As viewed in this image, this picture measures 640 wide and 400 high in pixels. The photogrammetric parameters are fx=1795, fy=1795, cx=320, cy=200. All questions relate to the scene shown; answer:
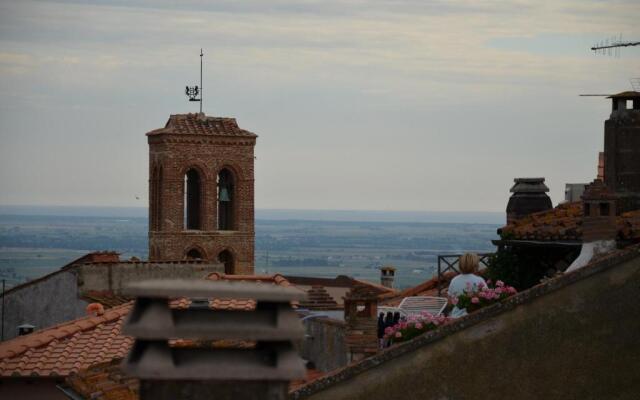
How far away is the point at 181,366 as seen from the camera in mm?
6277

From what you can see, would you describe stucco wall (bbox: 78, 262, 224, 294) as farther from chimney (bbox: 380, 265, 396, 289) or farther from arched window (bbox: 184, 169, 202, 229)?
arched window (bbox: 184, 169, 202, 229)

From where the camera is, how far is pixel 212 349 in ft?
20.9

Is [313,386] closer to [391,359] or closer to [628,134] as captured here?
[391,359]

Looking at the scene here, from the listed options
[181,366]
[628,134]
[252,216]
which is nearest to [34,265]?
[252,216]

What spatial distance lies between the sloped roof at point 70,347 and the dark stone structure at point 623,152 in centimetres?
461

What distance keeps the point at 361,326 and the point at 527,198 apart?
8670mm

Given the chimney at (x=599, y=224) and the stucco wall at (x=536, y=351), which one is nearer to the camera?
the stucco wall at (x=536, y=351)

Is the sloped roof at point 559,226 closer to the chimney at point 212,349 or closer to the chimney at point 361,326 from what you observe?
the chimney at point 361,326

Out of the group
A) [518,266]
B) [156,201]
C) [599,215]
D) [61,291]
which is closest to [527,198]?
[518,266]

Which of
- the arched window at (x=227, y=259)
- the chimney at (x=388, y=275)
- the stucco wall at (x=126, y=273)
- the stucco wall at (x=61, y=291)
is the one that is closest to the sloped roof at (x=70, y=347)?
the stucco wall at (x=126, y=273)

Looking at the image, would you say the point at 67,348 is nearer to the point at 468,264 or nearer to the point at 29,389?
the point at 29,389

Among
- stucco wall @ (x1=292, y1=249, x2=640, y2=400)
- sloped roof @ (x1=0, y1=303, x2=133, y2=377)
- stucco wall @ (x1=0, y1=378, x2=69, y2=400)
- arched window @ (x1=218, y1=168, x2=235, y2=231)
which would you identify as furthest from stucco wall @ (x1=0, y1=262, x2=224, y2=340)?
arched window @ (x1=218, y1=168, x2=235, y2=231)

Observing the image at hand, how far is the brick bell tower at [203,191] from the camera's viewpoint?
69.1 metres

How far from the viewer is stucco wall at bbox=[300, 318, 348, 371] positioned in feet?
48.4
